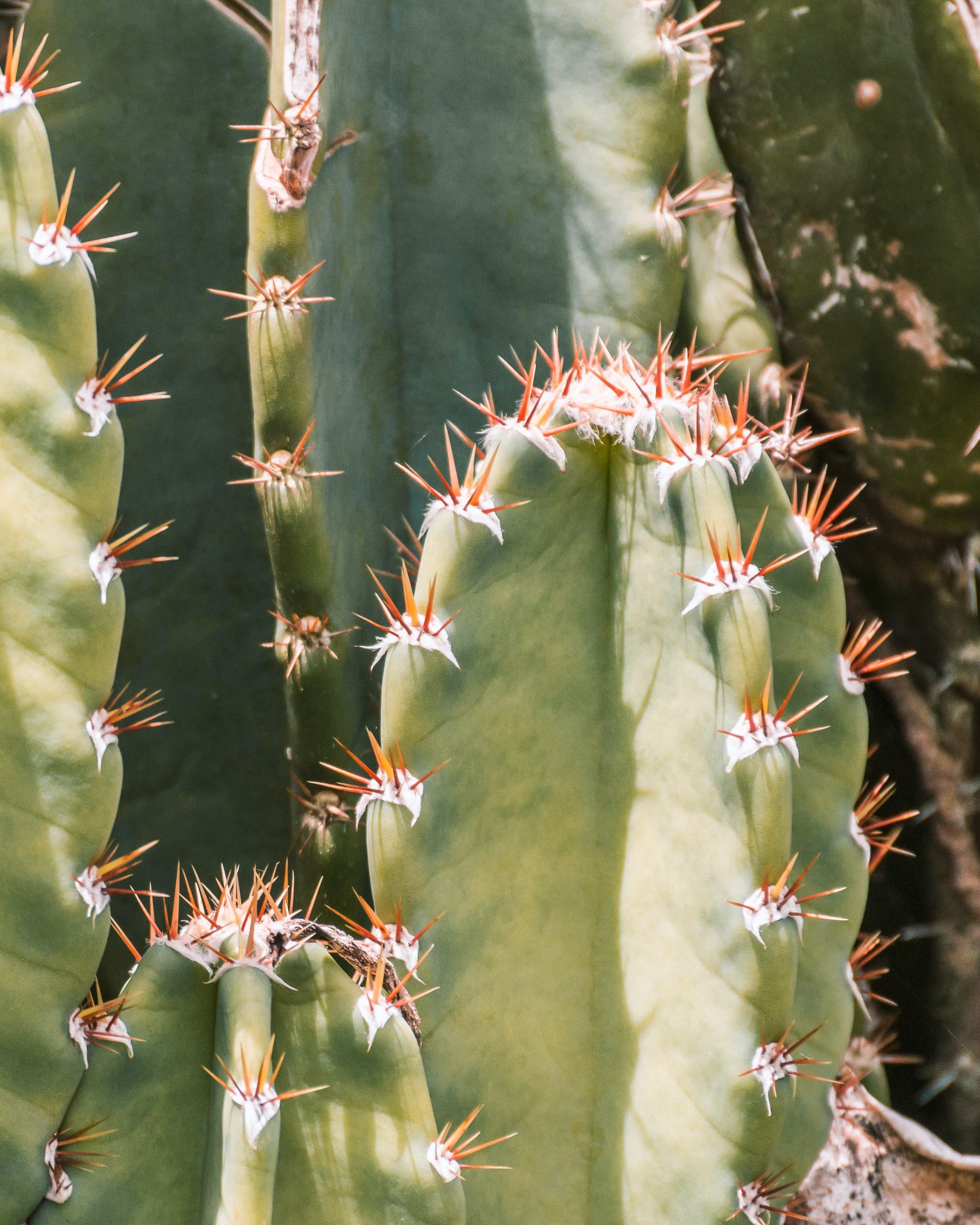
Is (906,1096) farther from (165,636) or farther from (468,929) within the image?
(165,636)

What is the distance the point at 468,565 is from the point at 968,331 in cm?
65

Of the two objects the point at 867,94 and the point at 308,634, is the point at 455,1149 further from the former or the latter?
the point at 867,94

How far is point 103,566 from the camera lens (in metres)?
0.80

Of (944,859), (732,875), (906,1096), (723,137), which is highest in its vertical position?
(723,137)

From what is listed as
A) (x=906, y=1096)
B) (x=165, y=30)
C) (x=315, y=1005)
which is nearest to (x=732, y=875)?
(x=315, y=1005)

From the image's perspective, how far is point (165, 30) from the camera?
47.5 inches

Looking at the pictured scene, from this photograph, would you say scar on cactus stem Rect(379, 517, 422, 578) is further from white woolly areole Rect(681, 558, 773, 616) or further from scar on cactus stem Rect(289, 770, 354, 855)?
white woolly areole Rect(681, 558, 773, 616)

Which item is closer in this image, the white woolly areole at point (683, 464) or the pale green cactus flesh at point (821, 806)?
the white woolly areole at point (683, 464)

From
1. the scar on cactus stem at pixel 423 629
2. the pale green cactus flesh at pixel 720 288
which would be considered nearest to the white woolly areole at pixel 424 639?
the scar on cactus stem at pixel 423 629

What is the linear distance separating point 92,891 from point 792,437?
735 millimetres

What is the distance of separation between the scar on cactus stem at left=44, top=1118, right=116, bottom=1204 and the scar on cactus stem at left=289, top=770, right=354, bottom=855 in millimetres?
350

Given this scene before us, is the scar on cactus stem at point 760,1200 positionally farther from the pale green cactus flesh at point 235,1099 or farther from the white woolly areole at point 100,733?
the white woolly areole at point 100,733

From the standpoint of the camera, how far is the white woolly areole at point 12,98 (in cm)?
79

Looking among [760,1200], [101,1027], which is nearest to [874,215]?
[760,1200]
